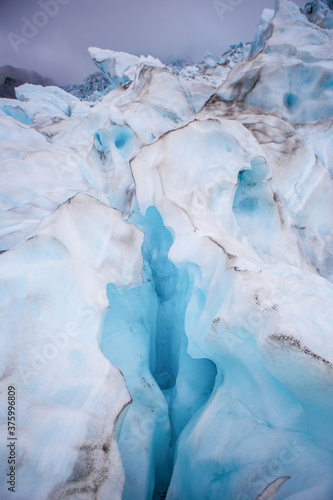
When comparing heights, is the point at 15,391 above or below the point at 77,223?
below

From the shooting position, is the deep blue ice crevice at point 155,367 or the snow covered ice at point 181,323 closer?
the snow covered ice at point 181,323

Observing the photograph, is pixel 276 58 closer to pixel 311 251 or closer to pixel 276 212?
pixel 276 212

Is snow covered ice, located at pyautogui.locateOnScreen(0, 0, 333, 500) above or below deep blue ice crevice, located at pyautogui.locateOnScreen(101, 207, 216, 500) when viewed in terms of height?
above

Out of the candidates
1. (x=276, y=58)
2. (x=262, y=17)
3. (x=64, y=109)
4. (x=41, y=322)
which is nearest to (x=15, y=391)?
(x=41, y=322)

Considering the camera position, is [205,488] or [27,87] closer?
[205,488]

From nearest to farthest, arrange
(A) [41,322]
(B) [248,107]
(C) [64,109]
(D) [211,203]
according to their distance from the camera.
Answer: (A) [41,322], (D) [211,203], (B) [248,107], (C) [64,109]

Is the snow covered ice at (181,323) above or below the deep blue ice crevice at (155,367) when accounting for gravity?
above

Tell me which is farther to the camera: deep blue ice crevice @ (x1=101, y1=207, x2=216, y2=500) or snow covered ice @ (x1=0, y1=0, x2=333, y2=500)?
deep blue ice crevice @ (x1=101, y1=207, x2=216, y2=500)
